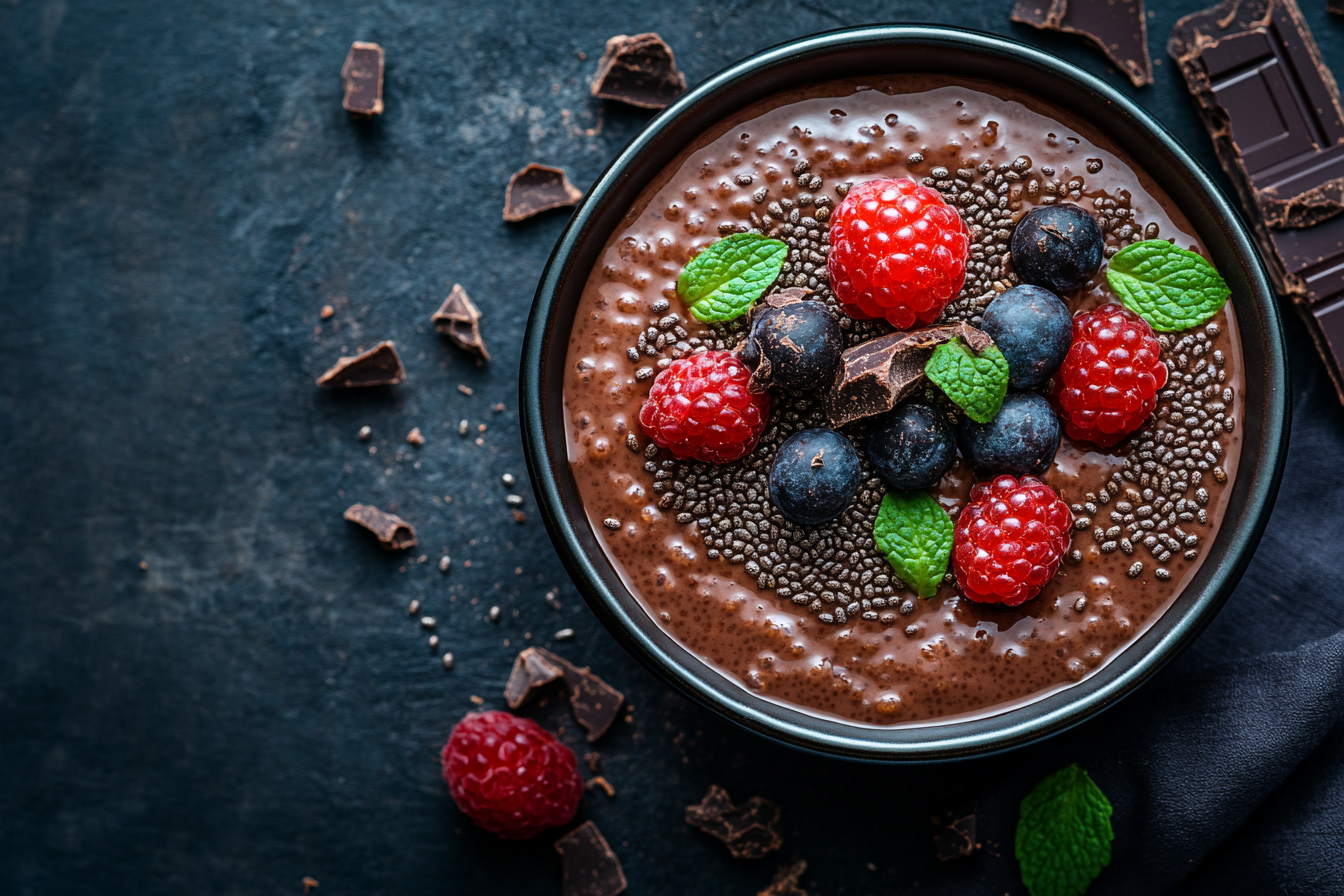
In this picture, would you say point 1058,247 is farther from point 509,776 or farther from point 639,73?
point 509,776

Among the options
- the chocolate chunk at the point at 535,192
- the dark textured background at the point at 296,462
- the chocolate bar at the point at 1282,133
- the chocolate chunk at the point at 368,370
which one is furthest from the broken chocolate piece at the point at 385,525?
the chocolate bar at the point at 1282,133

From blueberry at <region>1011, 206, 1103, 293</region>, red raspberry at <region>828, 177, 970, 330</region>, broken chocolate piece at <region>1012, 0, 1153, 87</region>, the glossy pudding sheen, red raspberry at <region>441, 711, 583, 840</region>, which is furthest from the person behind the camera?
broken chocolate piece at <region>1012, 0, 1153, 87</region>

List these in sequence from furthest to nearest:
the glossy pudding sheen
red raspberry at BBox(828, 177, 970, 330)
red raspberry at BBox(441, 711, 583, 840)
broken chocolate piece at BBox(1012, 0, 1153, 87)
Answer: broken chocolate piece at BBox(1012, 0, 1153, 87) → red raspberry at BBox(441, 711, 583, 840) → the glossy pudding sheen → red raspberry at BBox(828, 177, 970, 330)

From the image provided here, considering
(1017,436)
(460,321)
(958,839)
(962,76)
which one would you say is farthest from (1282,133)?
(460,321)

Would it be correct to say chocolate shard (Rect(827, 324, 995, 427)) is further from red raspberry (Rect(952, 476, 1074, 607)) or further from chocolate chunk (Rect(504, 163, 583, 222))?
chocolate chunk (Rect(504, 163, 583, 222))

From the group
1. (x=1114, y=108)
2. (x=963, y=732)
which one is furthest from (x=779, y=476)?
(x=1114, y=108)

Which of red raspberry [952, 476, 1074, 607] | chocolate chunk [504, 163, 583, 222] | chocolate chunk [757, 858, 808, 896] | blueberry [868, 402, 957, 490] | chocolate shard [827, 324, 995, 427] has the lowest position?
chocolate chunk [757, 858, 808, 896]

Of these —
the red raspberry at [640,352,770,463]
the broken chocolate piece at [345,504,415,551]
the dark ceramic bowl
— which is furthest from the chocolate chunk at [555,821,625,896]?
the red raspberry at [640,352,770,463]

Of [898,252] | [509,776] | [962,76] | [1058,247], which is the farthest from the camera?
[509,776]
